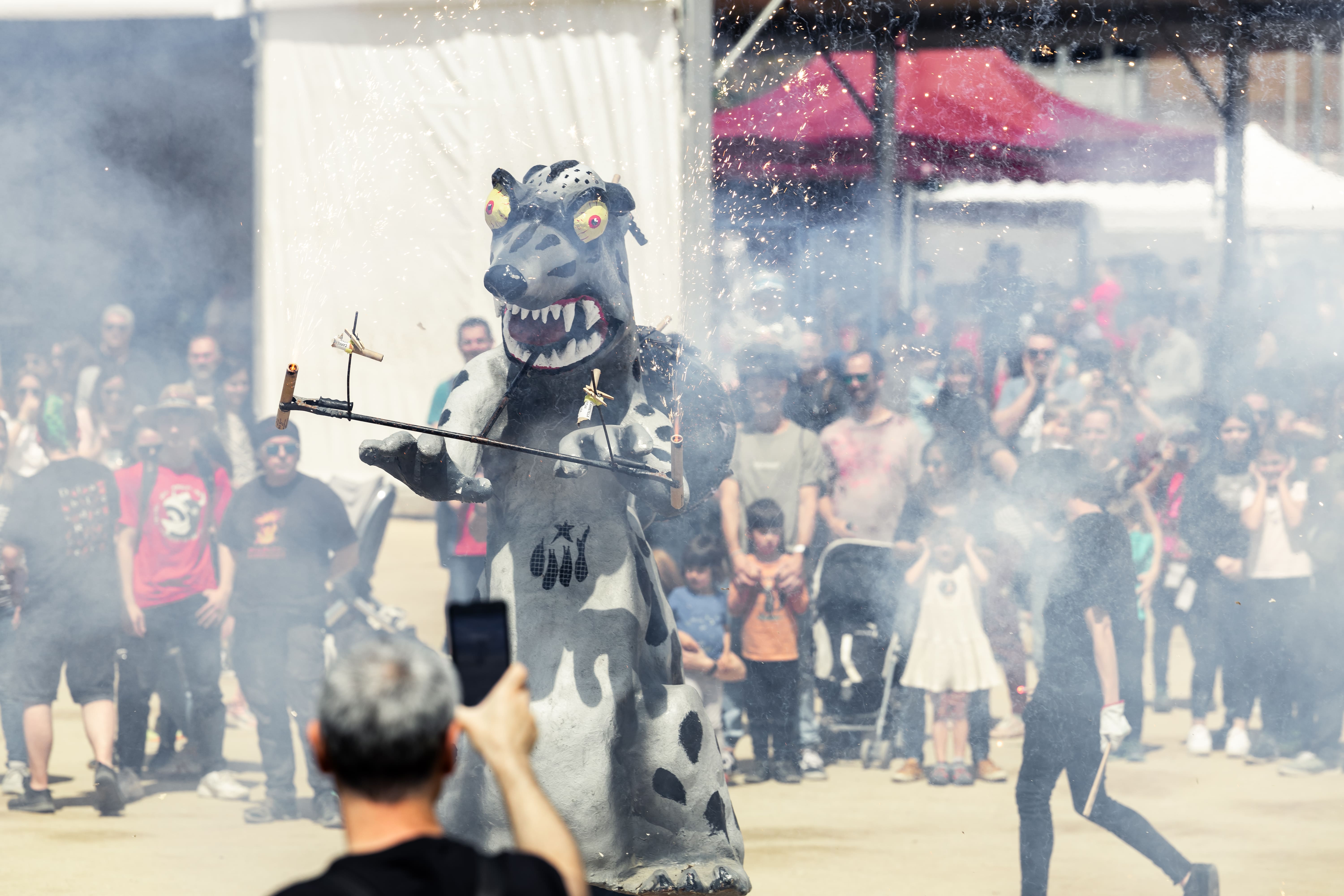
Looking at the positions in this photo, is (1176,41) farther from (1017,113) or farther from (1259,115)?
(1259,115)

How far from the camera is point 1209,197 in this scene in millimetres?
13016

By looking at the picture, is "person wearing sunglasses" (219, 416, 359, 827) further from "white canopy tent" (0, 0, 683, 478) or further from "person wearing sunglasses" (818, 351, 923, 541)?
"person wearing sunglasses" (818, 351, 923, 541)

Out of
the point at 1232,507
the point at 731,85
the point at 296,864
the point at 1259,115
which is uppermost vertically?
the point at 1259,115

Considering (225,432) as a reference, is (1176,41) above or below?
above

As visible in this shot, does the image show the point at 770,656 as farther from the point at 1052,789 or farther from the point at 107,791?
the point at 107,791

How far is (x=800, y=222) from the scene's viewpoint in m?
5.74

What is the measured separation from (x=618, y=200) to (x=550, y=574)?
2.75 feet

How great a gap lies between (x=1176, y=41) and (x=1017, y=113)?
679 mm

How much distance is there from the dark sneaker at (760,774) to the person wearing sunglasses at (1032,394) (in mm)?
1677

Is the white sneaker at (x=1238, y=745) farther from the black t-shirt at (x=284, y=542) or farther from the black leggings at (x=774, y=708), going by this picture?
the black t-shirt at (x=284, y=542)

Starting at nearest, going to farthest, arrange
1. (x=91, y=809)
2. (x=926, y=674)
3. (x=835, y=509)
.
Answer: (x=91, y=809) < (x=926, y=674) < (x=835, y=509)

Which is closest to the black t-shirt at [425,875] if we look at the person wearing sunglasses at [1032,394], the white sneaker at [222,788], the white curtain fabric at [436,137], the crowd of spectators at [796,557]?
the white curtain fabric at [436,137]

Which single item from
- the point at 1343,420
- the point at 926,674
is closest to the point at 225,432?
the point at 926,674

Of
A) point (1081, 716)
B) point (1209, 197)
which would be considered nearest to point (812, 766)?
point (1081, 716)
